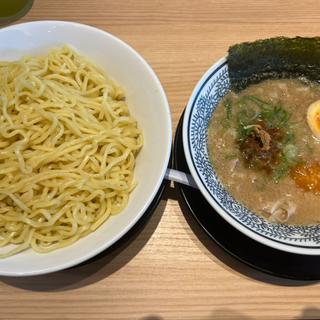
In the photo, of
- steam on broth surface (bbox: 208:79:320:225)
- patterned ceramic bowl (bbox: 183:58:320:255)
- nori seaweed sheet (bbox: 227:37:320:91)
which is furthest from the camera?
nori seaweed sheet (bbox: 227:37:320:91)

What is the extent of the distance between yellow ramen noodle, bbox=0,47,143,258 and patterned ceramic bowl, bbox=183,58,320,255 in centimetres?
23

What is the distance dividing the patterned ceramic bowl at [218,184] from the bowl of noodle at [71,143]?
12 cm

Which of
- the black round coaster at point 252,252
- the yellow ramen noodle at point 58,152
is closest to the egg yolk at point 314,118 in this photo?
the black round coaster at point 252,252

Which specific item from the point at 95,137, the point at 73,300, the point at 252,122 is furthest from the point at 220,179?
the point at 73,300

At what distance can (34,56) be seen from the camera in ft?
5.75

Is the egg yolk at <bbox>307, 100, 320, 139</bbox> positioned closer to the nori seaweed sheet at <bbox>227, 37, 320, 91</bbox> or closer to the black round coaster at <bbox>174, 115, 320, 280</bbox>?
the nori seaweed sheet at <bbox>227, 37, 320, 91</bbox>

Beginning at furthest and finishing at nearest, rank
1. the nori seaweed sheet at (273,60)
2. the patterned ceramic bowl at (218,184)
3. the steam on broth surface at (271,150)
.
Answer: the nori seaweed sheet at (273,60)
the steam on broth surface at (271,150)
the patterned ceramic bowl at (218,184)

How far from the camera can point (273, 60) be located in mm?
1784

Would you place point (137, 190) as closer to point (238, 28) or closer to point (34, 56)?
point (34, 56)

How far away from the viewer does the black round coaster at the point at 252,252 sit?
1378mm

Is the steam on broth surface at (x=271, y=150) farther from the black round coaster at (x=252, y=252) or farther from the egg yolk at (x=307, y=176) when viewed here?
the black round coaster at (x=252, y=252)

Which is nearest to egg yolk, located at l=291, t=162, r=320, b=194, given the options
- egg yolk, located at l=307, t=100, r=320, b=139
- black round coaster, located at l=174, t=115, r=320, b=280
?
egg yolk, located at l=307, t=100, r=320, b=139

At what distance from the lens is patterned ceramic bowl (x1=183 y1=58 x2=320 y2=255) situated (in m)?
1.34

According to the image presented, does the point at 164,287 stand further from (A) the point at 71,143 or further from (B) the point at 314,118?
(B) the point at 314,118
